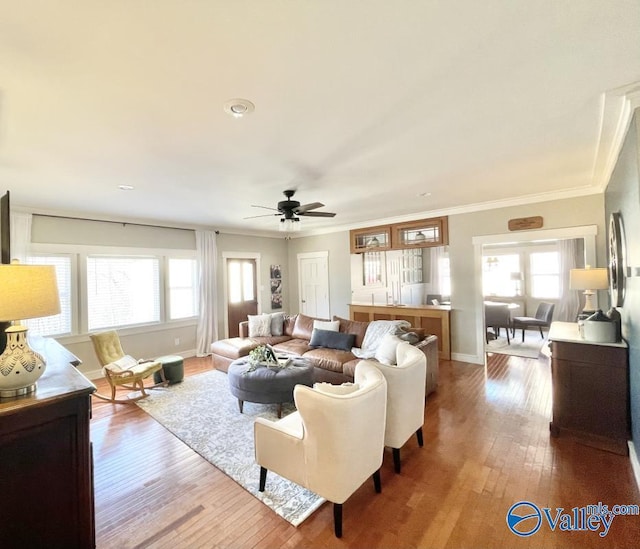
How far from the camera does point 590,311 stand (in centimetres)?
338

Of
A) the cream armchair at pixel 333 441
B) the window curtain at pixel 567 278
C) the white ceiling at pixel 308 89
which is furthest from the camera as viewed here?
the window curtain at pixel 567 278

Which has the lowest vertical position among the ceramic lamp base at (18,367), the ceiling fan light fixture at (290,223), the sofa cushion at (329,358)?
the sofa cushion at (329,358)

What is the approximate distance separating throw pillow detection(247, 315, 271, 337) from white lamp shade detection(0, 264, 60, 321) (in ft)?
13.0

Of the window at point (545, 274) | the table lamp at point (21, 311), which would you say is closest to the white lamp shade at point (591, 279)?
the table lamp at point (21, 311)

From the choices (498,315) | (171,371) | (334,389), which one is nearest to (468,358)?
(498,315)

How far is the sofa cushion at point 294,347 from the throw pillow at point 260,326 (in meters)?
0.46

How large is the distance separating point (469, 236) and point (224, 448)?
15.6ft

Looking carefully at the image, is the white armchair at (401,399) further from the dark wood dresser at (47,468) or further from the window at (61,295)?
the window at (61,295)

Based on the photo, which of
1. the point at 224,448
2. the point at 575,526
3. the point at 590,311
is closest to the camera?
the point at 575,526

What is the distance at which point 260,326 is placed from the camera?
541 cm

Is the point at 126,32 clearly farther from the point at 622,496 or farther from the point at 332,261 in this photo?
the point at 332,261

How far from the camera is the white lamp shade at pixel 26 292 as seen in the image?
1333 mm

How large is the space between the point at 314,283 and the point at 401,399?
5.34m

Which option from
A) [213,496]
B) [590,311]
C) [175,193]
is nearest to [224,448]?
[213,496]
